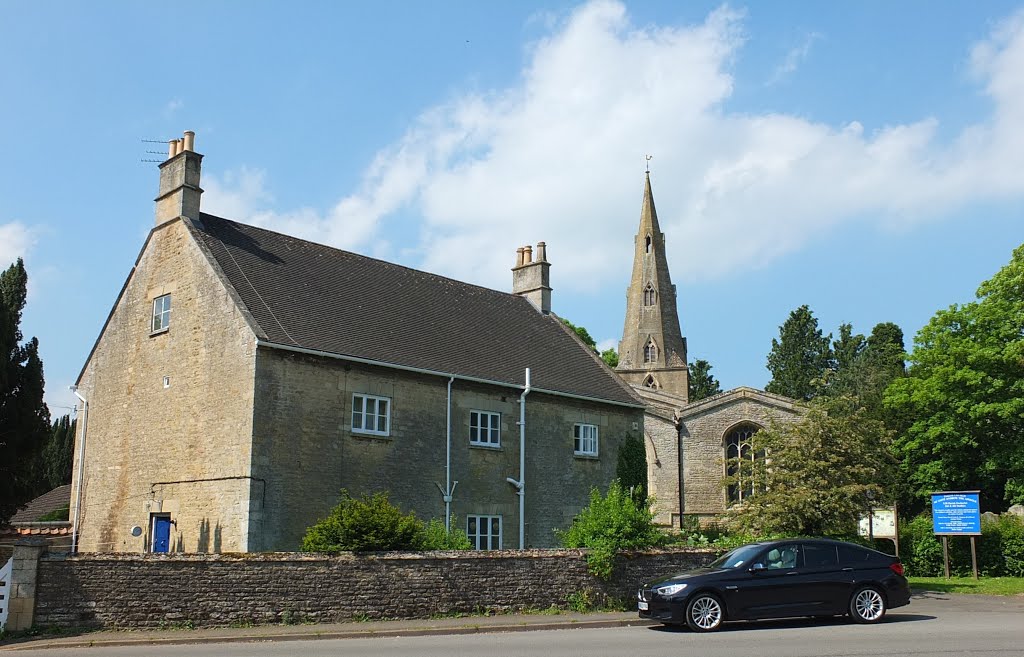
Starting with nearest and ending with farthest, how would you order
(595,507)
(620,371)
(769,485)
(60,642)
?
(60,642) < (595,507) < (769,485) < (620,371)

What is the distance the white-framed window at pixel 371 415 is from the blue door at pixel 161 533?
544 centimetres

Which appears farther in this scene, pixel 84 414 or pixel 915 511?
pixel 915 511

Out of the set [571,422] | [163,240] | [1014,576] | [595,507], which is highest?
[163,240]

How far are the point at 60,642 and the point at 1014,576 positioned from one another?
26.7 metres

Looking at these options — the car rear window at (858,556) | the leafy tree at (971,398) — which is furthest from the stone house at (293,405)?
the leafy tree at (971,398)

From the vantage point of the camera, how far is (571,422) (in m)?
29.3

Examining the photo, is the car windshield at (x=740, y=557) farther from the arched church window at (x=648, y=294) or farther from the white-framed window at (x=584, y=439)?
the arched church window at (x=648, y=294)

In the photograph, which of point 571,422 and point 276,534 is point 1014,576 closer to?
point 571,422

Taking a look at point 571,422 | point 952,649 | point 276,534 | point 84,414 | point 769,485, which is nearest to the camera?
point 952,649

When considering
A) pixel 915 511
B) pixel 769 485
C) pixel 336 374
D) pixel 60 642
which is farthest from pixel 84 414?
pixel 915 511

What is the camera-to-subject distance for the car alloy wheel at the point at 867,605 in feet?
51.2

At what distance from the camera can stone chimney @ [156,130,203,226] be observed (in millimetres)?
24719

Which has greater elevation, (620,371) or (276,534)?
(620,371)

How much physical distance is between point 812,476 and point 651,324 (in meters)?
46.9
